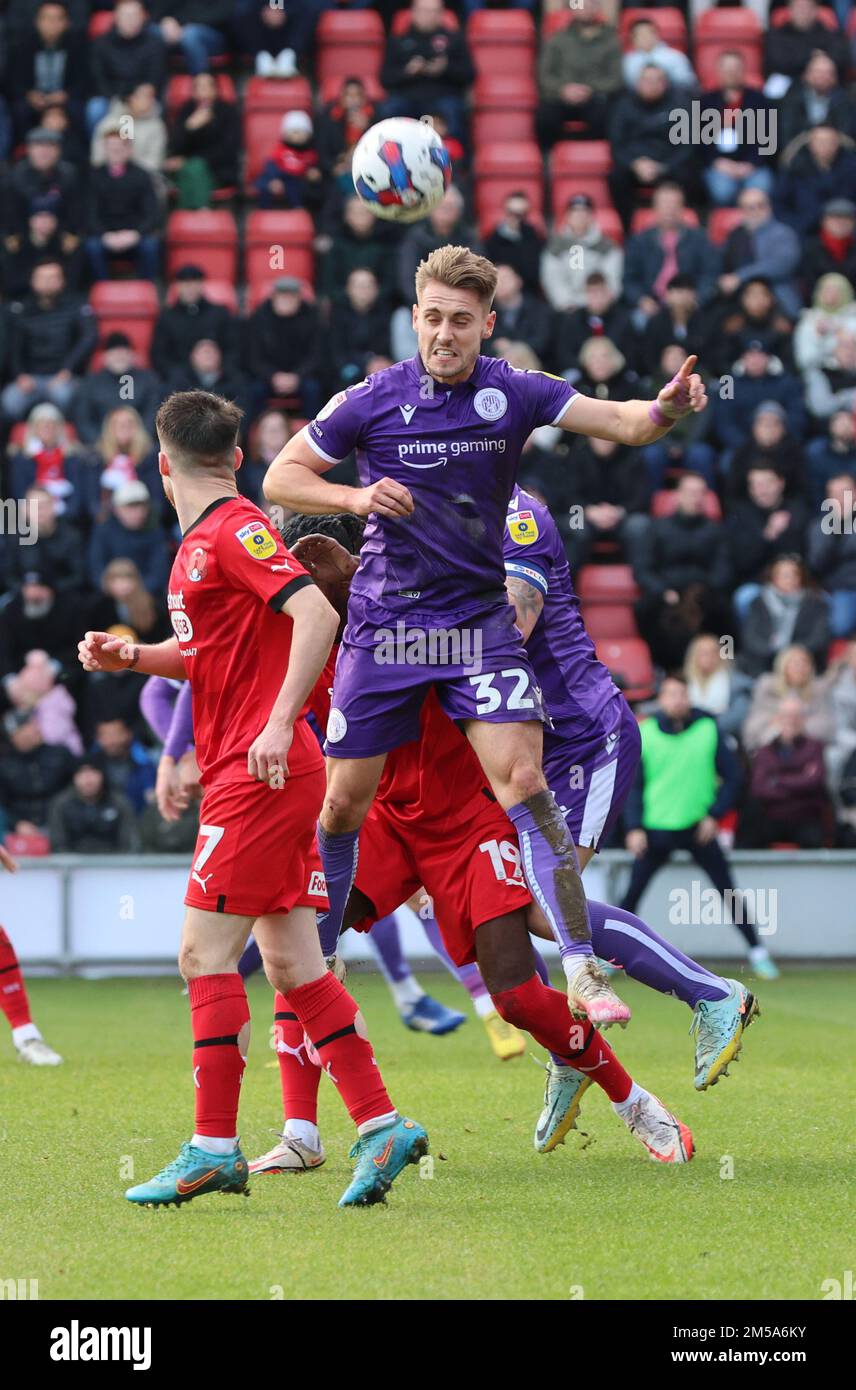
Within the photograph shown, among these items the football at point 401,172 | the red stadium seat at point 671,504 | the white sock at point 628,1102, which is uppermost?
the football at point 401,172

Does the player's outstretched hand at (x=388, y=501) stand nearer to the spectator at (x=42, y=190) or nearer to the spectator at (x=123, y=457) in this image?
the spectator at (x=123, y=457)

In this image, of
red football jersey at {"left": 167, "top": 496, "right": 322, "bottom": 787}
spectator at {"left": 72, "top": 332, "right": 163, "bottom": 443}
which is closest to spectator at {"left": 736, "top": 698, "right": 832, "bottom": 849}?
spectator at {"left": 72, "top": 332, "right": 163, "bottom": 443}

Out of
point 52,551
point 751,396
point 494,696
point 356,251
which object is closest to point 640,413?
point 494,696

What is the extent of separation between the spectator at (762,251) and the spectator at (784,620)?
356cm

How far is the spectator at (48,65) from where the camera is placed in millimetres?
18875

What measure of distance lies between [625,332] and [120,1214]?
11862 millimetres

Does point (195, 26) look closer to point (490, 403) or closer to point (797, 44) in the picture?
point (797, 44)

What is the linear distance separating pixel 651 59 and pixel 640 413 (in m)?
13.7

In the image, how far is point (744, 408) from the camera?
1639cm

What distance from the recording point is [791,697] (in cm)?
1448

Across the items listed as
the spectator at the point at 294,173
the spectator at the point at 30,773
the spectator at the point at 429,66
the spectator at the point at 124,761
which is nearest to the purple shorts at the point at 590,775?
the spectator at the point at 124,761

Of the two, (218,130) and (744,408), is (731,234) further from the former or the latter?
(218,130)

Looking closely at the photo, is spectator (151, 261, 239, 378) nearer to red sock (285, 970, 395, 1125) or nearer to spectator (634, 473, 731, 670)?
spectator (634, 473, 731, 670)

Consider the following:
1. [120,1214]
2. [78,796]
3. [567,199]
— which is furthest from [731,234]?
[120,1214]
